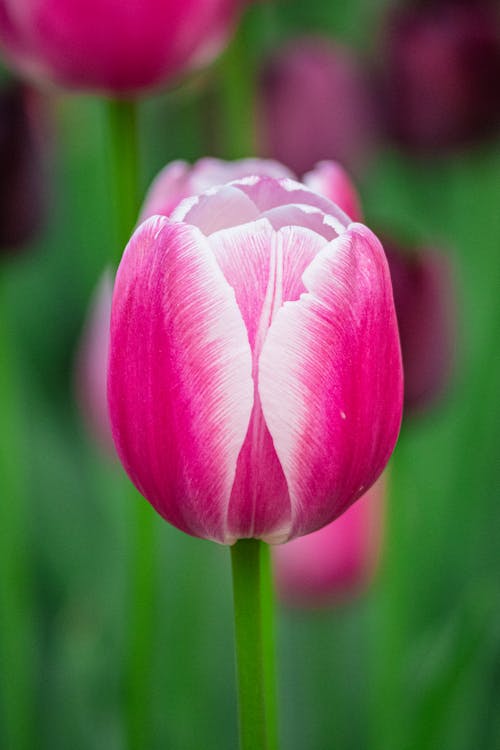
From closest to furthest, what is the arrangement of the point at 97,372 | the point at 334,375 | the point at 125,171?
the point at 334,375
the point at 125,171
the point at 97,372

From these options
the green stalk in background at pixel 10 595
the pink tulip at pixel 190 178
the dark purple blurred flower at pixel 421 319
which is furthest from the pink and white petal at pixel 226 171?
the green stalk in background at pixel 10 595

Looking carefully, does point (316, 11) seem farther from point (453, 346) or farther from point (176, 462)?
point (176, 462)

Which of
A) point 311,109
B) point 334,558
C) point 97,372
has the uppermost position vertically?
point 311,109

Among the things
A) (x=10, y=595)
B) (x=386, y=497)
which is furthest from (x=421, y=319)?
(x=10, y=595)

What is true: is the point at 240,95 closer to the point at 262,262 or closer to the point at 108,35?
the point at 108,35

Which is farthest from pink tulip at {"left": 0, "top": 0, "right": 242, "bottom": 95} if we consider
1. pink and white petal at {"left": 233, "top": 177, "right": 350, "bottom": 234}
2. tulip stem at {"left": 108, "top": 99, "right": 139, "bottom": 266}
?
pink and white petal at {"left": 233, "top": 177, "right": 350, "bottom": 234}

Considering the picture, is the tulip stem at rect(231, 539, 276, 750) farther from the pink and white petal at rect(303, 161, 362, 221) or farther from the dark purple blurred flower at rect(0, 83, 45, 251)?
the dark purple blurred flower at rect(0, 83, 45, 251)

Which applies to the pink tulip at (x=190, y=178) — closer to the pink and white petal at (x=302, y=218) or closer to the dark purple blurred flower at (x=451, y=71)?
the pink and white petal at (x=302, y=218)
